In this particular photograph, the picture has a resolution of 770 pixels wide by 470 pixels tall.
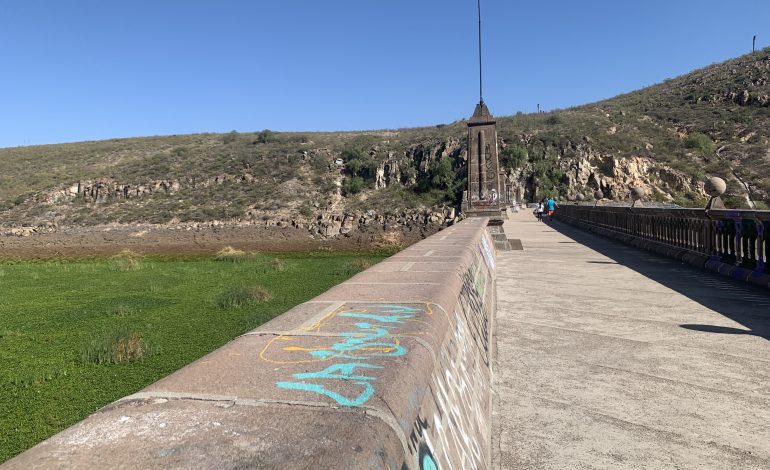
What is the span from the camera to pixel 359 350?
2.05 meters

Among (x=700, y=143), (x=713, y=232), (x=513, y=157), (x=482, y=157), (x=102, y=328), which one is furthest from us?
(x=513, y=157)

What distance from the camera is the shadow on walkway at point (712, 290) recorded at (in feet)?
17.3

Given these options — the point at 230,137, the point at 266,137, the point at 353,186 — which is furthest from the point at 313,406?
the point at 230,137

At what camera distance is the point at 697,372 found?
3.91 metres

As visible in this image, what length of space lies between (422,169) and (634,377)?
176ft

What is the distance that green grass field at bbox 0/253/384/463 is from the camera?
4988 millimetres

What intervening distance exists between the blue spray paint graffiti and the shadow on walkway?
3976 mm

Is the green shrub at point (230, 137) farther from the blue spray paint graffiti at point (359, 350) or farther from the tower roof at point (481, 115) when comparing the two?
the blue spray paint graffiti at point (359, 350)

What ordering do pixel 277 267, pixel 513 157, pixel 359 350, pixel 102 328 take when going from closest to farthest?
pixel 359 350 → pixel 102 328 → pixel 277 267 → pixel 513 157

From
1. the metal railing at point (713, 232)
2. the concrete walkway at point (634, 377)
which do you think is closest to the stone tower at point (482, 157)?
the metal railing at point (713, 232)

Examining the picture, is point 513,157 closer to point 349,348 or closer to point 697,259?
point 697,259

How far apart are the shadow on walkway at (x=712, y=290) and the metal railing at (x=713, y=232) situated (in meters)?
0.37

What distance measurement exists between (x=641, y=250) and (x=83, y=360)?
39.9ft

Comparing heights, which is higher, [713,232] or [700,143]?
[700,143]
